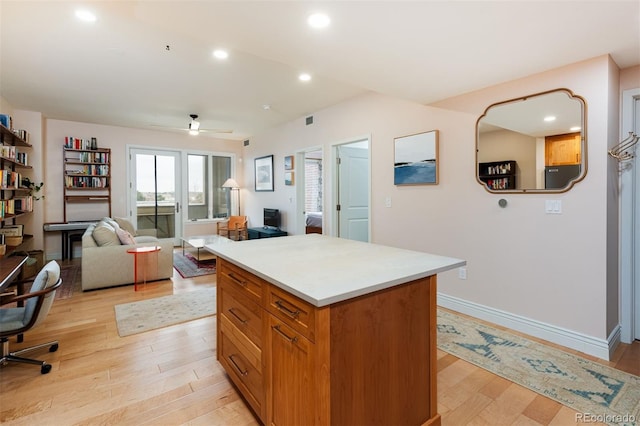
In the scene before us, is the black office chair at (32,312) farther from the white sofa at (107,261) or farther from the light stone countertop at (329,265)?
the white sofa at (107,261)

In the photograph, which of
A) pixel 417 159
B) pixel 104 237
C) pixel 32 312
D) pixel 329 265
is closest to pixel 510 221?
pixel 417 159

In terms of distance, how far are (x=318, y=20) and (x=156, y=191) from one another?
6212 millimetres

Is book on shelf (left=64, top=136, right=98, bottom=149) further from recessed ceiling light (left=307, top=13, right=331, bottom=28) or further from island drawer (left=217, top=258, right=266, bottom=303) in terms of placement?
recessed ceiling light (left=307, top=13, right=331, bottom=28)

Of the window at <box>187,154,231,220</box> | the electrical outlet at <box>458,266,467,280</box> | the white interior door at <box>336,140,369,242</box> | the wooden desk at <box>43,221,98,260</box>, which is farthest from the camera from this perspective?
the window at <box>187,154,231,220</box>

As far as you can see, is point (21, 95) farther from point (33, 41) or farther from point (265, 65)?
point (265, 65)

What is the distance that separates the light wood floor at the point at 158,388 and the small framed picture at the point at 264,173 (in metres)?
4.22

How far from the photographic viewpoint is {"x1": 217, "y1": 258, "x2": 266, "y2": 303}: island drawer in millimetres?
1577

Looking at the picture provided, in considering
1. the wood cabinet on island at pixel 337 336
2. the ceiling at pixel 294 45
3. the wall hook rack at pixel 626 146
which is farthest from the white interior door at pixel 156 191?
the wall hook rack at pixel 626 146

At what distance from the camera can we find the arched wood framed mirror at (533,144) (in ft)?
8.04

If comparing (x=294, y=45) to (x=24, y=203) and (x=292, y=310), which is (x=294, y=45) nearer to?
(x=292, y=310)

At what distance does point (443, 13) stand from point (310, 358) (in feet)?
6.58

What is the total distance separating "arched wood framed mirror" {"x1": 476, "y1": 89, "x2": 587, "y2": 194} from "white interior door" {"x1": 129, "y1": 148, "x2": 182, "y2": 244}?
641cm

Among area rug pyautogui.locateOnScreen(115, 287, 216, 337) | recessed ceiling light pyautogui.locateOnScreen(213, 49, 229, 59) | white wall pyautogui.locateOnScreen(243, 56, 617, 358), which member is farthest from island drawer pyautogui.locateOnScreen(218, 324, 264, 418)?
recessed ceiling light pyautogui.locateOnScreen(213, 49, 229, 59)

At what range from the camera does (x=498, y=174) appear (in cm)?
286
